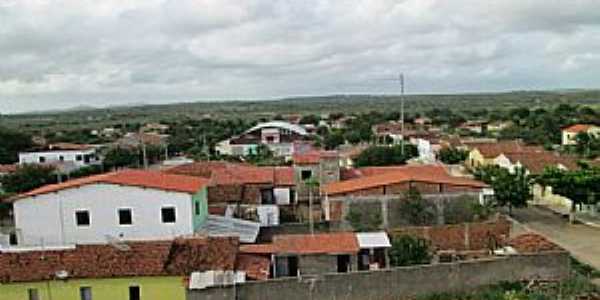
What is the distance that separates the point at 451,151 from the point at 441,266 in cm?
3954

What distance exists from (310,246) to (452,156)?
38.2 meters

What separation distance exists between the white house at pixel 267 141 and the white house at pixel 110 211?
151 ft

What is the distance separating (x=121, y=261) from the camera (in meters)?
21.7

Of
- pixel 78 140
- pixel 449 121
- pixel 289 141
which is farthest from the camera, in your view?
pixel 449 121

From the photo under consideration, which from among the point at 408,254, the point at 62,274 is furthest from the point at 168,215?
the point at 408,254

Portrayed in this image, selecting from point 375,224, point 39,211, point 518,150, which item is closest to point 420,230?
point 375,224

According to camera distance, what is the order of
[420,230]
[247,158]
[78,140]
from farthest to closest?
[78,140] < [247,158] < [420,230]

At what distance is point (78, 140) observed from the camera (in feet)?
327

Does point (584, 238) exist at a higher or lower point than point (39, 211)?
lower

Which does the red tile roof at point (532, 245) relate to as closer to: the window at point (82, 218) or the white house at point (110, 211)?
the white house at point (110, 211)

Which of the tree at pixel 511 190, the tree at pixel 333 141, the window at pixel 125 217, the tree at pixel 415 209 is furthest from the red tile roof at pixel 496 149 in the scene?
the window at pixel 125 217

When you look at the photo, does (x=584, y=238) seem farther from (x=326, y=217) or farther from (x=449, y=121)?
(x=449, y=121)

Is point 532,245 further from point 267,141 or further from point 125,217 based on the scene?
point 267,141

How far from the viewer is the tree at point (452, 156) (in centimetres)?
5847
